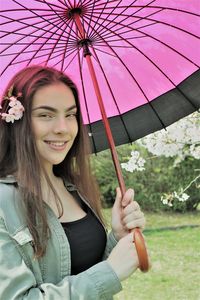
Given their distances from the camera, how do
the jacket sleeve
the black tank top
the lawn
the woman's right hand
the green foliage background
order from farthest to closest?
the green foliage background, the lawn, the black tank top, the woman's right hand, the jacket sleeve

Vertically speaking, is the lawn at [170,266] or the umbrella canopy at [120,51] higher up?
the umbrella canopy at [120,51]

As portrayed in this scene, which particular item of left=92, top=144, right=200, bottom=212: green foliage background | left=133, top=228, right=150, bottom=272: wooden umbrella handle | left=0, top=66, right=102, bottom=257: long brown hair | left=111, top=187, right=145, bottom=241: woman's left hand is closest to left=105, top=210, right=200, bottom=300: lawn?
left=92, top=144, right=200, bottom=212: green foliage background

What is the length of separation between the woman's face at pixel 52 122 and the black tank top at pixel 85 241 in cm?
23

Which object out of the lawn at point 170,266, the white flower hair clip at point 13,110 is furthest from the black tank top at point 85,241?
the lawn at point 170,266

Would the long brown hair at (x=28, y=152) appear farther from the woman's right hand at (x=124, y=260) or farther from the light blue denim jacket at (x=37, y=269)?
the woman's right hand at (x=124, y=260)

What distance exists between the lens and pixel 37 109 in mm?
1643

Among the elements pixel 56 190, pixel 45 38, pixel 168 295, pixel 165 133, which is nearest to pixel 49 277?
pixel 56 190

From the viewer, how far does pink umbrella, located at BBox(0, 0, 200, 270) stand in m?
1.79

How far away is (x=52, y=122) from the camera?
1.65 m

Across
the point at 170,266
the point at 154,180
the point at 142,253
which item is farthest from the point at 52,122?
the point at 154,180

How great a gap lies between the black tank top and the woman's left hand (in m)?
0.06

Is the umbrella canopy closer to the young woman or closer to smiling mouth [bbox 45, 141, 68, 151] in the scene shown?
the young woman

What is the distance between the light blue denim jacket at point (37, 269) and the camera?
140 cm

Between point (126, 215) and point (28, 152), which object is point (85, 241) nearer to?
point (126, 215)
